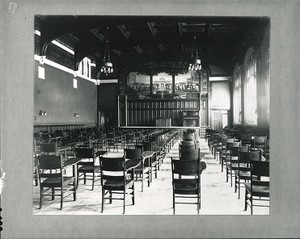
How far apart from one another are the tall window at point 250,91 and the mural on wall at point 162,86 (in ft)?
20.2

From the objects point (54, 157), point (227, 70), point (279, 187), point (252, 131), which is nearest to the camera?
point (279, 187)

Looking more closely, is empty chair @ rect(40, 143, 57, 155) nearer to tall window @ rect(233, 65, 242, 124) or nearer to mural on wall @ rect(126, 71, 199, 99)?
tall window @ rect(233, 65, 242, 124)

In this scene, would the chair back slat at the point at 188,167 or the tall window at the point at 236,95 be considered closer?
the chair back slat at the point at 188,167

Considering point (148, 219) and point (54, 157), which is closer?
point (148, 219)

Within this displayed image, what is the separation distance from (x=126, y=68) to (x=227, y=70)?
24.3 feet

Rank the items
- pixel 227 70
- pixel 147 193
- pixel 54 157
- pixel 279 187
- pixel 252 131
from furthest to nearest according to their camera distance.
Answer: pixel 227 70 < pixel 252 131 < pixel 147 193 < pixel 54 157 < pixel 279 187

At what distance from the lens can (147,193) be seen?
18.4ft

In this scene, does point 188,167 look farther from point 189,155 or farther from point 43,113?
point 43,113

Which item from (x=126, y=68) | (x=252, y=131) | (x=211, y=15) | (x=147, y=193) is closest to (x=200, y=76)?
(x=126, y=68)

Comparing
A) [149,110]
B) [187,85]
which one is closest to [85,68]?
[149,110]

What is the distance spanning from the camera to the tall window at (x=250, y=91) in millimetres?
14209

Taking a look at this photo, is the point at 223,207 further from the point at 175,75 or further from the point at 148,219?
the point at 175,75

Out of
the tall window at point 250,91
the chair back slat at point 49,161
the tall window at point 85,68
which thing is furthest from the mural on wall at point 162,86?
the chair back slat at point 49,161

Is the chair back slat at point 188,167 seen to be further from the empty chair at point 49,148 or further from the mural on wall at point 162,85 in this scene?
the mural on wall at point 162,85
